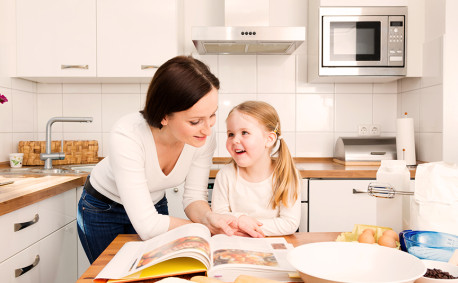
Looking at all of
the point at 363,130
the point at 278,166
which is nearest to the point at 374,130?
the point at 363,130

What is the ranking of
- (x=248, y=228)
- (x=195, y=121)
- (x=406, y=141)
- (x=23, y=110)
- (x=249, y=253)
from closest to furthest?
(x=249, y=253) < (x=248, y=228) < (x=195, y=121) < (x=406, y=141) < (x=23, y=110)

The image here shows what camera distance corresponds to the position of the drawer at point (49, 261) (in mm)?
1414

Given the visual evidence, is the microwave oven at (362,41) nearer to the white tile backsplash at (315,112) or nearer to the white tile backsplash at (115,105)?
the white tile backsplash at (315,112)

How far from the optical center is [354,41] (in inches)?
92.6

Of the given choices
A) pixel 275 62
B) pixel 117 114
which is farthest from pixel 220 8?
pixel 117 114

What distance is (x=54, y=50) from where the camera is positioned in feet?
7.66

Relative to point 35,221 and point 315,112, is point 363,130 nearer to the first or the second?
point 315,112

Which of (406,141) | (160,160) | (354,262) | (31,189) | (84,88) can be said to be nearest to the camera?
(354,262)

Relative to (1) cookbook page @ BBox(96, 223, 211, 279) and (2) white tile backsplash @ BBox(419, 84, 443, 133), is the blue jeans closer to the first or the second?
(1) cookbook page @ BBox(96, 223, 211, 279)

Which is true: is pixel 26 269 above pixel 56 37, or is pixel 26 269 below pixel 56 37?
below

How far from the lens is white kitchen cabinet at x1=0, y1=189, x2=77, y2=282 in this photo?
138cm

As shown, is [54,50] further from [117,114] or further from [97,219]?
[97,219]

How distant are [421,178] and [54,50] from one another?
2.21 metres

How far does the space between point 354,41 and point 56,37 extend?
5.96 ft
